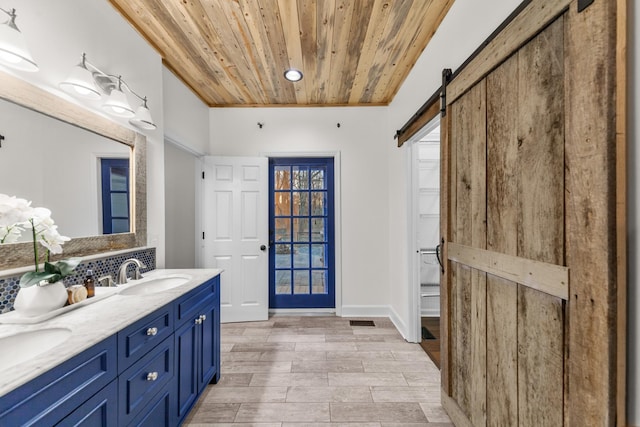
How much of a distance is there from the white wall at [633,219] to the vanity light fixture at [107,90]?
2309 mm

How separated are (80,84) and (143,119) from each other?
1.65ft

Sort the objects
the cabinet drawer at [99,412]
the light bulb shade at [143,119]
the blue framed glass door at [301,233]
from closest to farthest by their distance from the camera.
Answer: the cabinet drawer at [99,412] < the light bulb shade at [143,119] < the blue framed glass door at [301,233]

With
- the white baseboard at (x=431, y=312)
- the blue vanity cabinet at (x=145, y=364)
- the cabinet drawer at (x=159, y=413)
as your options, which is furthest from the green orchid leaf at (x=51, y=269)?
the white baseboard at (x=431, y=312)

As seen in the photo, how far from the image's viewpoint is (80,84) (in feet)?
4.94

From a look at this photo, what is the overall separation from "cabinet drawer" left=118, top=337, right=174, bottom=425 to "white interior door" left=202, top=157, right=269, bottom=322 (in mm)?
1851

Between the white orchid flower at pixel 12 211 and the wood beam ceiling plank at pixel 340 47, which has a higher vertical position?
the wood beam ceiling plank at pixel 340 47

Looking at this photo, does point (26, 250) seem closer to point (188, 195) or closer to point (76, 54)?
point (76, 54)

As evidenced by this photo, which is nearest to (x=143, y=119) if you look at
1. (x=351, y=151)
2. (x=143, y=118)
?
(x=143, y=118)

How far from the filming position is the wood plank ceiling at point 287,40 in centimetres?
185

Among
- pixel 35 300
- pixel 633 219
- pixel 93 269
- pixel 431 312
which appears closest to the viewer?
pixel 633 219

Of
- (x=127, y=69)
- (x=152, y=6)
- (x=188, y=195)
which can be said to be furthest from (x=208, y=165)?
(x=152, y=6)

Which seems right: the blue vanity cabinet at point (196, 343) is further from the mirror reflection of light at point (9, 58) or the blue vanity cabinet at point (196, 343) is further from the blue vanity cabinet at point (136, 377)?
the mirror reflection of light at point (9, 58)

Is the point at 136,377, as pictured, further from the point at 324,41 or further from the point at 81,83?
the point at 324,41

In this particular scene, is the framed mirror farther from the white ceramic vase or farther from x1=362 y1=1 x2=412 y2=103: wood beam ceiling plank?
x1=362 y1=1 x2=412 y2=103: wood beam ceiling plank
